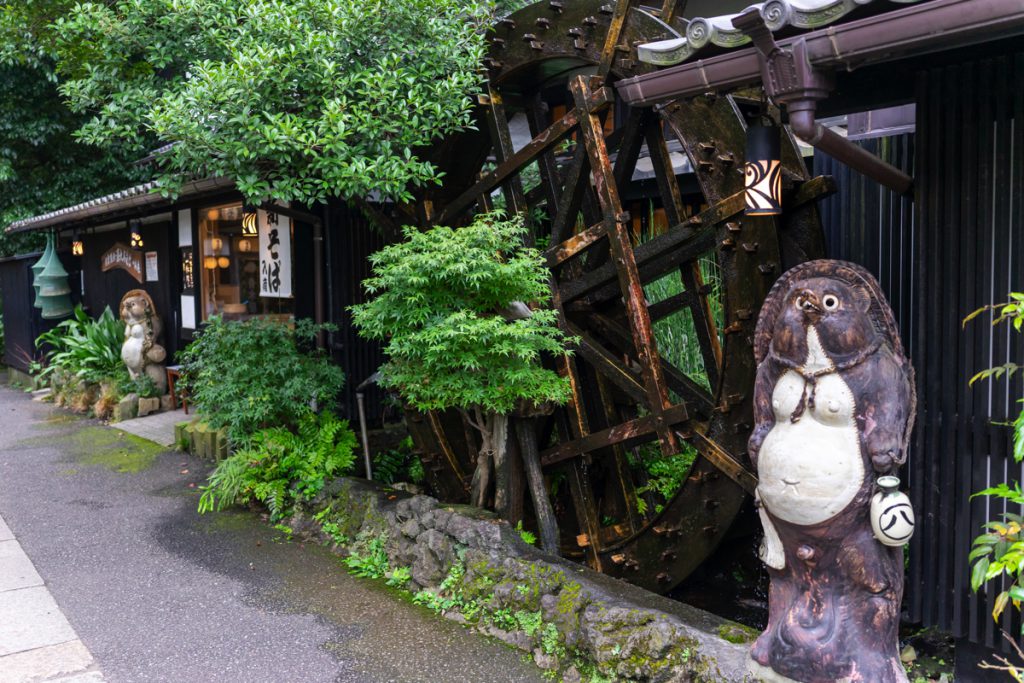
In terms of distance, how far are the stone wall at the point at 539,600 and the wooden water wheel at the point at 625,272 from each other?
0.90m

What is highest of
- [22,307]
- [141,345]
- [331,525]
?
[22,307]

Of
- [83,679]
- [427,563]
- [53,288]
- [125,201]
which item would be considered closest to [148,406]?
[125,201]

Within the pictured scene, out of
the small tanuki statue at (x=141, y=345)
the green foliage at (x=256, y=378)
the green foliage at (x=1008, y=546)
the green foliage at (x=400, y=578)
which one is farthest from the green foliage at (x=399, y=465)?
the green foliage at (x=1008, y=546)

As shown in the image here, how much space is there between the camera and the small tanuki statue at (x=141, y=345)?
12977 mm

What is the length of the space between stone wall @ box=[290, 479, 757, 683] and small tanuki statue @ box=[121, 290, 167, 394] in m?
7.29

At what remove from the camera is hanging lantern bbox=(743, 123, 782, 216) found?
14.1 feet

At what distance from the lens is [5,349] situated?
65.2 feet

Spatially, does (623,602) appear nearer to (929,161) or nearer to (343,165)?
(929,161)

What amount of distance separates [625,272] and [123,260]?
40.2 ft

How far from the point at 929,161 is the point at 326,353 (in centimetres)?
644

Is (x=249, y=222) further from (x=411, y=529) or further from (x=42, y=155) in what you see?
(x=42, y=155)

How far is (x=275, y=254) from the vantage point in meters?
9.93

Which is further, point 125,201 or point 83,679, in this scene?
point 125,201

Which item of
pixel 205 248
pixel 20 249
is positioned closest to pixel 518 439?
pixel 205 248
